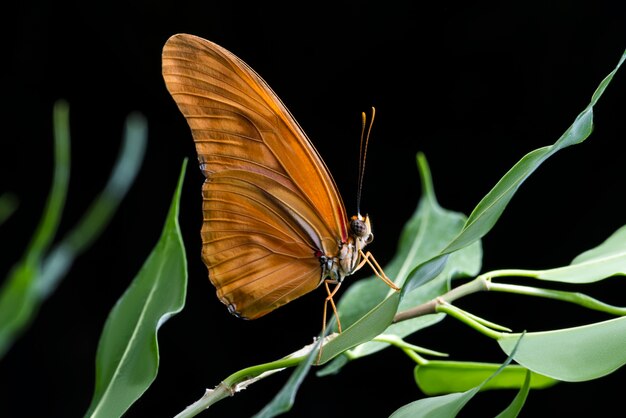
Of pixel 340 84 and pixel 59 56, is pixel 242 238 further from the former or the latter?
pixel 59 56

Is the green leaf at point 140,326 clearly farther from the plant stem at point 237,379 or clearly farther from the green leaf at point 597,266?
the green leaf at point 597,266

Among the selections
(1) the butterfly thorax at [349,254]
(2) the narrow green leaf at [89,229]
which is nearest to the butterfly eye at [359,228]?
(1) the butterfly thorax at [349,254]

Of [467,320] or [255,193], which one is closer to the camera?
[467,320]

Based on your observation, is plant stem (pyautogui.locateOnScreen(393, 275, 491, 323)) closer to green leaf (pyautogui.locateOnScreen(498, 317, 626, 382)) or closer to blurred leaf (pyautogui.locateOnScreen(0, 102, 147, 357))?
green leaf (pyautogui.locateOnScreen(498, 317, 626, 382))

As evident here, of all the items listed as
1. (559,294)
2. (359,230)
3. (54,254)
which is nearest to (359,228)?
(359,230)

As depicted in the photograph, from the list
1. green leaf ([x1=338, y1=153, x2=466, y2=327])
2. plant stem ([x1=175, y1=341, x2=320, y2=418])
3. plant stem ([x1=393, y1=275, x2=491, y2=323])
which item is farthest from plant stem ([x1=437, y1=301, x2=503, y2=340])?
green leaf ([x1=338, y1=153, x2=466, y2=327])

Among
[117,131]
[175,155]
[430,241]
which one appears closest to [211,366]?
[175,155]

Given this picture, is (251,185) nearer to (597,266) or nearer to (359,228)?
(359,228)
